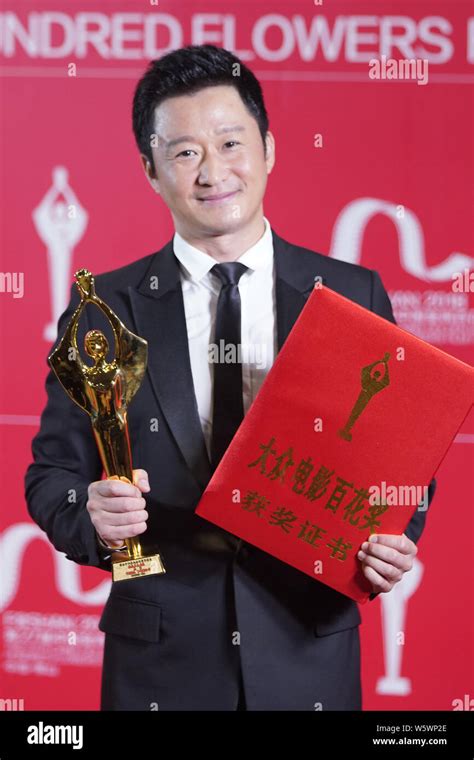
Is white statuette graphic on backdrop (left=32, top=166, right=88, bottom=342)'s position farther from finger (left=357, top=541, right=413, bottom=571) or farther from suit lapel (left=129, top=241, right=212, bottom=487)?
finger (left=357, top=541, right=413, bottom=571)

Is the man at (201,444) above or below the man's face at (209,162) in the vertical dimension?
below

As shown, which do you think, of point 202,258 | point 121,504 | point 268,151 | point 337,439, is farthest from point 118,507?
point 268,151

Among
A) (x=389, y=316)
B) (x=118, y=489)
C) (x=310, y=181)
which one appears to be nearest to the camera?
(x=118, y=489)

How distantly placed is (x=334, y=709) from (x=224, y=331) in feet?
1.97

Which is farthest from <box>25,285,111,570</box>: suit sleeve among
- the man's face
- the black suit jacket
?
the man's face

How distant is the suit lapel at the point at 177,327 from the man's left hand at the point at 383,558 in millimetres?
254

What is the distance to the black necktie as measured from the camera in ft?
4.57

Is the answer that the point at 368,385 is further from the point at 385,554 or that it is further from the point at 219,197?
the point at 219,197

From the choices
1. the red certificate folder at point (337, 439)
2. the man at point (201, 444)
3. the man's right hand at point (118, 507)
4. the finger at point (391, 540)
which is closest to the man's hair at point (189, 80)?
the man at point (201, 444)

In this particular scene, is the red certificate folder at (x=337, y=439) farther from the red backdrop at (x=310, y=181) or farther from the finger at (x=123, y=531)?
the red backdrop at (x=310, y=181)

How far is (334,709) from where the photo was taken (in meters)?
1.45

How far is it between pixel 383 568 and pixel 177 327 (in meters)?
0.46

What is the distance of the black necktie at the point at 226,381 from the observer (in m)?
1.39

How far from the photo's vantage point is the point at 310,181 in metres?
2.05
